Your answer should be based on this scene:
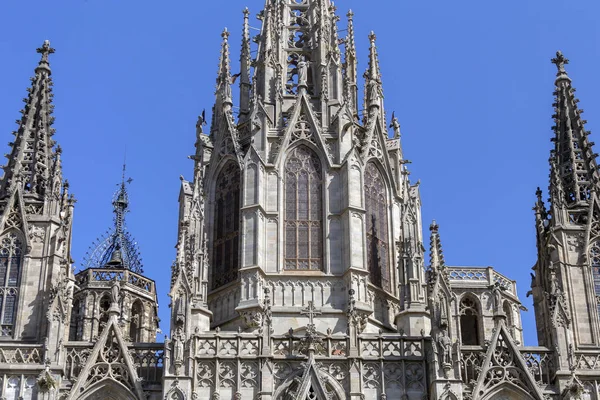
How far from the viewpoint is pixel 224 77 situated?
5569cm

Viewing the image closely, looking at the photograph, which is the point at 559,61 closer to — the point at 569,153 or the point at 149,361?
the point at 569,153

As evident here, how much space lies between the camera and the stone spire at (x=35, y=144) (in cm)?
4859

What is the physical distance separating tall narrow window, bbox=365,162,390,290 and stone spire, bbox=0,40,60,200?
39.8 ft

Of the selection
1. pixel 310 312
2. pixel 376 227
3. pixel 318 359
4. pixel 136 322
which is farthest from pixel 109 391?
pixel 136 322

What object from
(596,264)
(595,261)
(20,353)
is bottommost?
(20,353)

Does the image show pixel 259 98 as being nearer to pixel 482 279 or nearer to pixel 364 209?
pixel 364 209

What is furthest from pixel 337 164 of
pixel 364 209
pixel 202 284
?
pixel 202 284

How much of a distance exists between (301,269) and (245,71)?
11015 mm

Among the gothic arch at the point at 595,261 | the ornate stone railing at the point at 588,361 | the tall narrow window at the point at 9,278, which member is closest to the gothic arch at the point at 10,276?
the tall narrow window at the point at 9,278

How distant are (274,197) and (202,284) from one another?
4.90 metres

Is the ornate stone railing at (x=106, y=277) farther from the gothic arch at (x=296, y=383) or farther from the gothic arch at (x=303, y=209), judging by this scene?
the gothic arch at (x=296, y=383)

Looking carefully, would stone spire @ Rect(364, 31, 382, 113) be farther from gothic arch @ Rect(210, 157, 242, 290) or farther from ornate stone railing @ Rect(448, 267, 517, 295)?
ornate stone railing @ Rect(448, 267, 517, 295)

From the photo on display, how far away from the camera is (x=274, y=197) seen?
166 ft

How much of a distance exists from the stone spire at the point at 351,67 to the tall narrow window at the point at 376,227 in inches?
149
